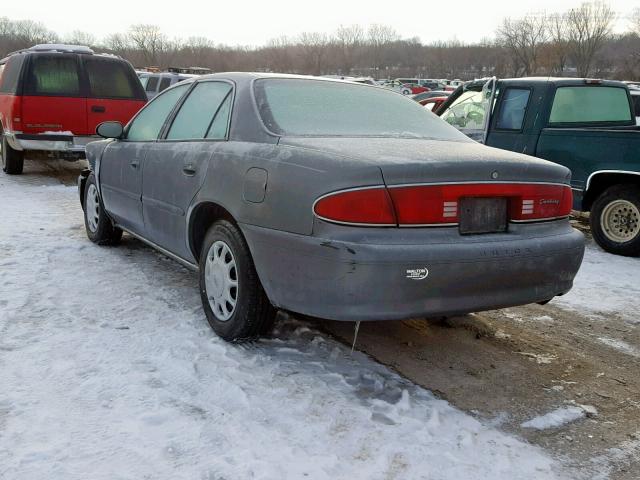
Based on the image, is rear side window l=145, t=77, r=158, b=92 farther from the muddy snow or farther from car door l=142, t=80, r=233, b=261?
the muddy snow

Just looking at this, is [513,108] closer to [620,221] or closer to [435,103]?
[620,221]

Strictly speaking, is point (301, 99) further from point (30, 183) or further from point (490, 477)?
point (30, 183)

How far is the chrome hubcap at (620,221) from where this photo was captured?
6.04 metres

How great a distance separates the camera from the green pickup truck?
19.9ft

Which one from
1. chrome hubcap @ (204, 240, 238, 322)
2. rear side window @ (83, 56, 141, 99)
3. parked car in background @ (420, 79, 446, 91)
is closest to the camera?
chrome hubcap @ (204, 240, 238, 322)

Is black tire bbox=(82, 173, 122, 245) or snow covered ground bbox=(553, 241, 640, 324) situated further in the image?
black tire bbox=(82, 173, 122, 245)

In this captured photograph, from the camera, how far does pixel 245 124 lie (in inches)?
138

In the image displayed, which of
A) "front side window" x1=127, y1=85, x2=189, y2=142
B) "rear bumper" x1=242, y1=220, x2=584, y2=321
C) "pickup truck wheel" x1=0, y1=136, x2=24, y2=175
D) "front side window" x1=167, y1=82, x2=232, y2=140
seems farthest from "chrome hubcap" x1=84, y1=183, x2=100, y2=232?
"pickup truck wheel" x1=0, y1=136, x2=24, y2=175

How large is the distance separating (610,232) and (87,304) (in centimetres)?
496

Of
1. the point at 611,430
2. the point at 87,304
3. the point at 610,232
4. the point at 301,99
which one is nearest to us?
the point at 611,430

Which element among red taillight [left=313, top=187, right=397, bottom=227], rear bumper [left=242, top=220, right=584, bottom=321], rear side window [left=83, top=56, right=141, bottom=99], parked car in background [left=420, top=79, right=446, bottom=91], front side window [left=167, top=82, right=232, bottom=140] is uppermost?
parked car in background [left=420, top=79, right=446, bottom=91]

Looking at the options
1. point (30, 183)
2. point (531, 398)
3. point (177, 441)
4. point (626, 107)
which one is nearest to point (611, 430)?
point (531, 398)

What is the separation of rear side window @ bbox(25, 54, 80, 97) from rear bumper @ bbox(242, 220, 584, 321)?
24.2ft

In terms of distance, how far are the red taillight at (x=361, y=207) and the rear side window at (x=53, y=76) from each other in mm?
7755
